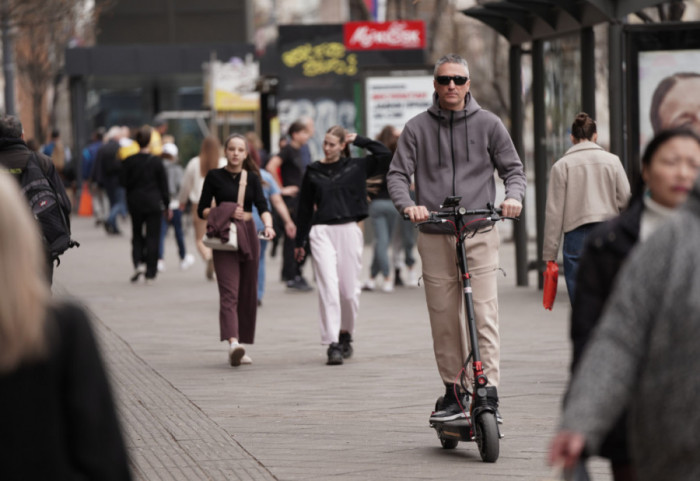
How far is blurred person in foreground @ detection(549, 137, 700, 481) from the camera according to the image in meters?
3.12

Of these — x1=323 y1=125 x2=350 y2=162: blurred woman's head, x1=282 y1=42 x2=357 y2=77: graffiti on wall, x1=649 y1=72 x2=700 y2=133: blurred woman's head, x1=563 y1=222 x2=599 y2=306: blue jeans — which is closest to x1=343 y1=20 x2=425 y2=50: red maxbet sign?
x1=282 y1=42 x2=357 y2=77: graffiti on wall

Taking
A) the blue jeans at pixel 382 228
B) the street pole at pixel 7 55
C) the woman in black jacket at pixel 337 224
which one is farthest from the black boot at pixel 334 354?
the street pole at pixel 7 55

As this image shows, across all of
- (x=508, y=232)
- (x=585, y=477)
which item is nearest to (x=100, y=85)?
(x=508, y=232)

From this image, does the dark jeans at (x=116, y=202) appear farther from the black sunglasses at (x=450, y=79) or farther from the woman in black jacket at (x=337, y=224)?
Answer: the black sunglasses at (x=450, y=79)

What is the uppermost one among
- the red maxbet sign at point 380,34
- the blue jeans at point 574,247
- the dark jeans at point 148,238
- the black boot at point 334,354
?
the red maxbet sign at point 380,34

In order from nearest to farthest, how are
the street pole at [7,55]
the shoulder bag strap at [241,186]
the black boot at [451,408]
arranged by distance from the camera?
1. the black boot at [451,408]
2. the shoulder bag strap at [241,186]
3. the street pole at [7,55]

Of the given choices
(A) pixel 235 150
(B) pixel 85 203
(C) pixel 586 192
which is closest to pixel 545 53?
(A) pixel 235 150

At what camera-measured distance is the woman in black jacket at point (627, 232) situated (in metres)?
3.57

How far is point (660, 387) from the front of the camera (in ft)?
10.4

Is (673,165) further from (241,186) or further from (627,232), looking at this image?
(241,186)

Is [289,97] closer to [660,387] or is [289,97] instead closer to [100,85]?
[100,85]

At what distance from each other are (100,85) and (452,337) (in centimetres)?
3580

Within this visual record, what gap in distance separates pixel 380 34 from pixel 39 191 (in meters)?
16.4

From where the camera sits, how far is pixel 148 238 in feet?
56.3
